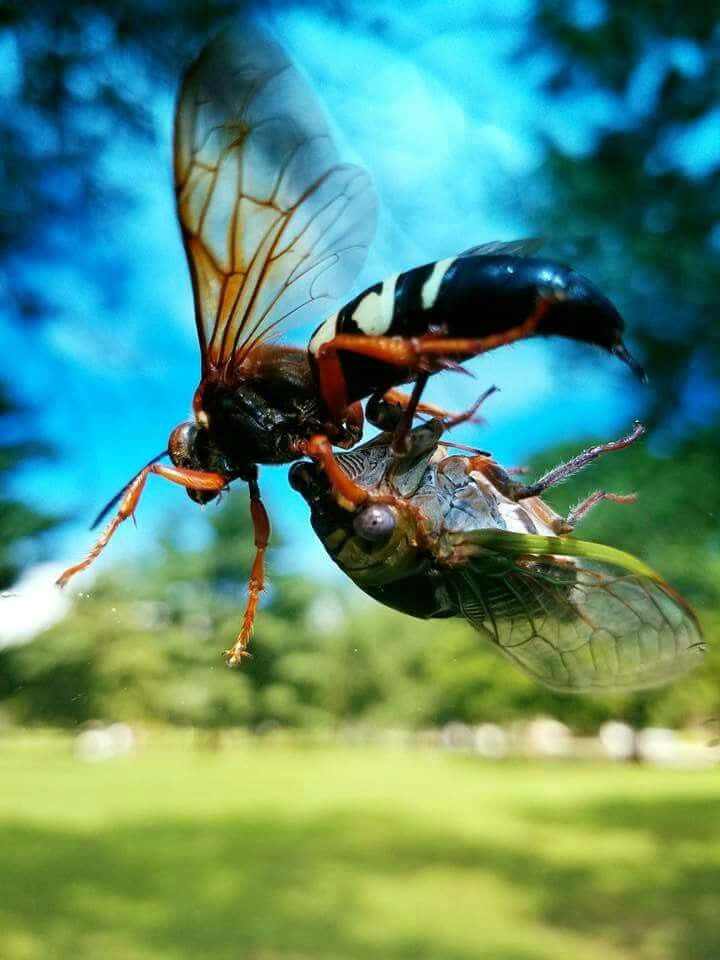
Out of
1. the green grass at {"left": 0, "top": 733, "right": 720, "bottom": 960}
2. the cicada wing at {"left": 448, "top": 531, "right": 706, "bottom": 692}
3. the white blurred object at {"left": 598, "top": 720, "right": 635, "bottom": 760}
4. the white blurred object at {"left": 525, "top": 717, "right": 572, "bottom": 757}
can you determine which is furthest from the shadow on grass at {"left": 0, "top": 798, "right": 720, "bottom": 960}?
the cicada wing at {"left": 448, "top": 531, "right": 706, "bottom": 692}

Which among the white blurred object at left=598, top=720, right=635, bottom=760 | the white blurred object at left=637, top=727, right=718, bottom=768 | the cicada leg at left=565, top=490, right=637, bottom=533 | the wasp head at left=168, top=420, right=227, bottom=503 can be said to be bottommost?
the cicada leg at left=565, top=490, right=637, bottom=533

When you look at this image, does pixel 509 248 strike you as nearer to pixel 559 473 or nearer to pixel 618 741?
pixel 559 473

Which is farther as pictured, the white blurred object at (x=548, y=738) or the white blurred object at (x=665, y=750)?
the white blurred object at (x=548, y=738)

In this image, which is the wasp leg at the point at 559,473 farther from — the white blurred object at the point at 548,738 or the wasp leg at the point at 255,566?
the white blurred object at the point at 548,738

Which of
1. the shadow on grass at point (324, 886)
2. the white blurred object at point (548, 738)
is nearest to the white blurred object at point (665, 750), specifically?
the white blurred object at point (548, 738)

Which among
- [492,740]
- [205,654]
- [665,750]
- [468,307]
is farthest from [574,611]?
[492,740]

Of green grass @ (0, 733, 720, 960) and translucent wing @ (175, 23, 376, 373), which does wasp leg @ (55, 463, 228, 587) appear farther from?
green grass @ (0, 733, 720, 960)
